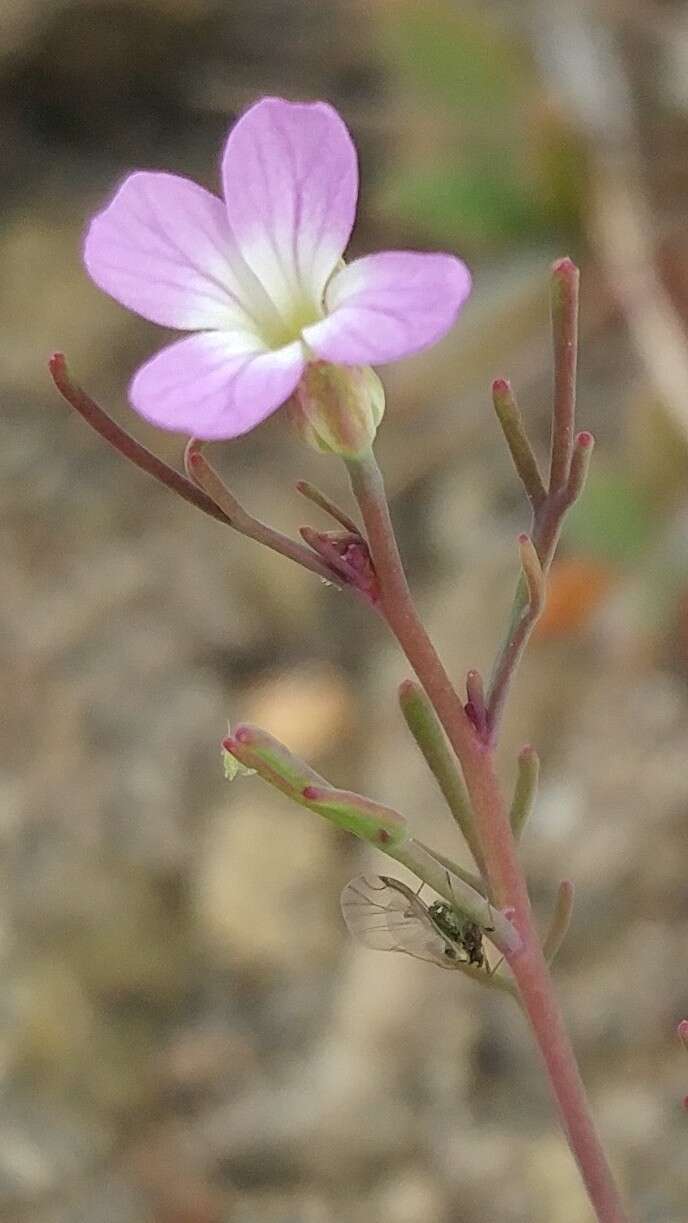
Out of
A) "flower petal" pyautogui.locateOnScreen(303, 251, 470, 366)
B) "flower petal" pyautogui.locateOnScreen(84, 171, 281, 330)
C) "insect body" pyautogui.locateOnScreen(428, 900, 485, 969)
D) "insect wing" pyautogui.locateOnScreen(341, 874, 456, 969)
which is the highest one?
"flower petal" pyautogui.locateOnScreen(84, 171, 281, 330)

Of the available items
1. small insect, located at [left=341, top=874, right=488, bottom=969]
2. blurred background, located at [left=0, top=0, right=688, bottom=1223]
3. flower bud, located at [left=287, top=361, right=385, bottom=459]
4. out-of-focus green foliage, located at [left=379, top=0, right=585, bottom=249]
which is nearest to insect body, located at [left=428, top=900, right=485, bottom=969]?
small insect, located at [left=341, top=874, right=488, bottom=969]

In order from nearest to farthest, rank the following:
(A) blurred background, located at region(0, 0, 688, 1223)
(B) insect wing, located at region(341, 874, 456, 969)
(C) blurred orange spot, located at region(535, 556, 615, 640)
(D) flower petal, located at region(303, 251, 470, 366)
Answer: (D) flower petal, located at region(303, 251, 470, 366) → (B) insect wing, located at region(341, 874, 456, 969) → (A) blurred background, located at region(0, 0, 688, 1223) → (C) blurred orange spot, located at region(535, 556, 615, 640)

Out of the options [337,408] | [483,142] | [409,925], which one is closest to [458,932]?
[409,925]

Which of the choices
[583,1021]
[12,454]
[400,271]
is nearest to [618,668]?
[583,1021]

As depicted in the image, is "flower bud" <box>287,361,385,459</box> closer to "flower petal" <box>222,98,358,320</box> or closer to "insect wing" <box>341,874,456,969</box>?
"flower petal" <box>222,98,358,320</box>

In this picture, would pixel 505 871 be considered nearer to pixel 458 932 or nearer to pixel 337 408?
pixel 458 932

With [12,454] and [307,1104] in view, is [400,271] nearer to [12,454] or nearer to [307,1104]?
[307,1104]
